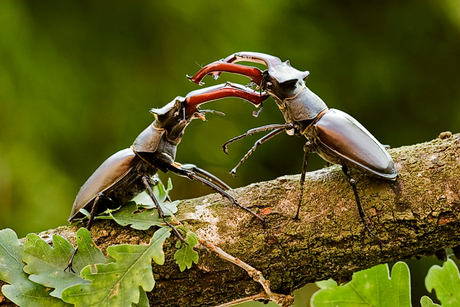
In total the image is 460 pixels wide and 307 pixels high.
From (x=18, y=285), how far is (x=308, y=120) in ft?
3.28

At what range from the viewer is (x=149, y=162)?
4.86 ft

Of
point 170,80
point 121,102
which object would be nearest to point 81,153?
point 121,102

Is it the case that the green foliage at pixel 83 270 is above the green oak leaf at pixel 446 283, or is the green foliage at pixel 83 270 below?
below

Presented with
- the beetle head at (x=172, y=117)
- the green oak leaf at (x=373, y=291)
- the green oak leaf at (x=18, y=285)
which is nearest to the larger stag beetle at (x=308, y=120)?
the beetle head at (x=172, y=117)

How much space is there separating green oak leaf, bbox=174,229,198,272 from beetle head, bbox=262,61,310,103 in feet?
1.87

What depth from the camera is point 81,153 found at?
2895 mm

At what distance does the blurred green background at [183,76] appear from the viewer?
2713mm

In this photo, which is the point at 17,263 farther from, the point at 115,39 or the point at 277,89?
the point at 115,39

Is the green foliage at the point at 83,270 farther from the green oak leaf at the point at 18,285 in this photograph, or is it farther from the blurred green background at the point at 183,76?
the blurred green background at the point at 183,76

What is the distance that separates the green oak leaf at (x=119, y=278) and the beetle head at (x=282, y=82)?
2.10 feet

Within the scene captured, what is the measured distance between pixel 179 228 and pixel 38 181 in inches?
76.6

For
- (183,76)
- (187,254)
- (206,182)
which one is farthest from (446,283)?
(183,76)

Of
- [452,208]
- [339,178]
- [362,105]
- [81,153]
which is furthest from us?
[81,153]

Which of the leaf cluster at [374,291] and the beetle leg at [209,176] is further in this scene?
the beetle leg at [209,176]
